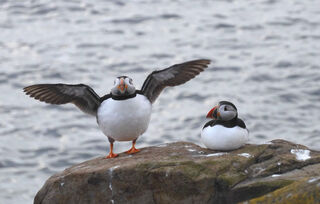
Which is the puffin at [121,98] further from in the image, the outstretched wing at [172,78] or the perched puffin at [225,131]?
the perched puffin at [225,131]

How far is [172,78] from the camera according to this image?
9.52 m

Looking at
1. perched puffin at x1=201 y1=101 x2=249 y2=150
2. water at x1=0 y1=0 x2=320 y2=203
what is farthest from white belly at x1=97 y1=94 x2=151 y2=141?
water at x1=0 y1=0 x2=320 y2=203

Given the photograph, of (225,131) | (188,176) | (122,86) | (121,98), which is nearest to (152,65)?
(121,98)

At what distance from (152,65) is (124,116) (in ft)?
32.6

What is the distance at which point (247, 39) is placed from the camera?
20.3 m

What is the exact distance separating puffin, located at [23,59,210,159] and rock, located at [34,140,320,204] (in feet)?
1.24

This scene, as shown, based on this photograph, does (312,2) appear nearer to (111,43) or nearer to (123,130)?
(111,43)

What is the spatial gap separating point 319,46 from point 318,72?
186 cm

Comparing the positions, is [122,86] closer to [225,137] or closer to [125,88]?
[125,88]

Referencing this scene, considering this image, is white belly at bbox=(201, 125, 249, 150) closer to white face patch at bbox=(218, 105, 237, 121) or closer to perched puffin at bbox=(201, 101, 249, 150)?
perched puffin at bbox=(201, 101, 249, 150)

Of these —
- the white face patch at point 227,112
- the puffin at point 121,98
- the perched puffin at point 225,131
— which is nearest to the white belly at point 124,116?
the puffin at point 121,98

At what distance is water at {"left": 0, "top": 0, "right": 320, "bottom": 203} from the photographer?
15.5m

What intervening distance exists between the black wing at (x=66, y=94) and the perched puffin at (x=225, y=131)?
1.55 meters

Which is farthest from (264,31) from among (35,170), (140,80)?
(35,170)
